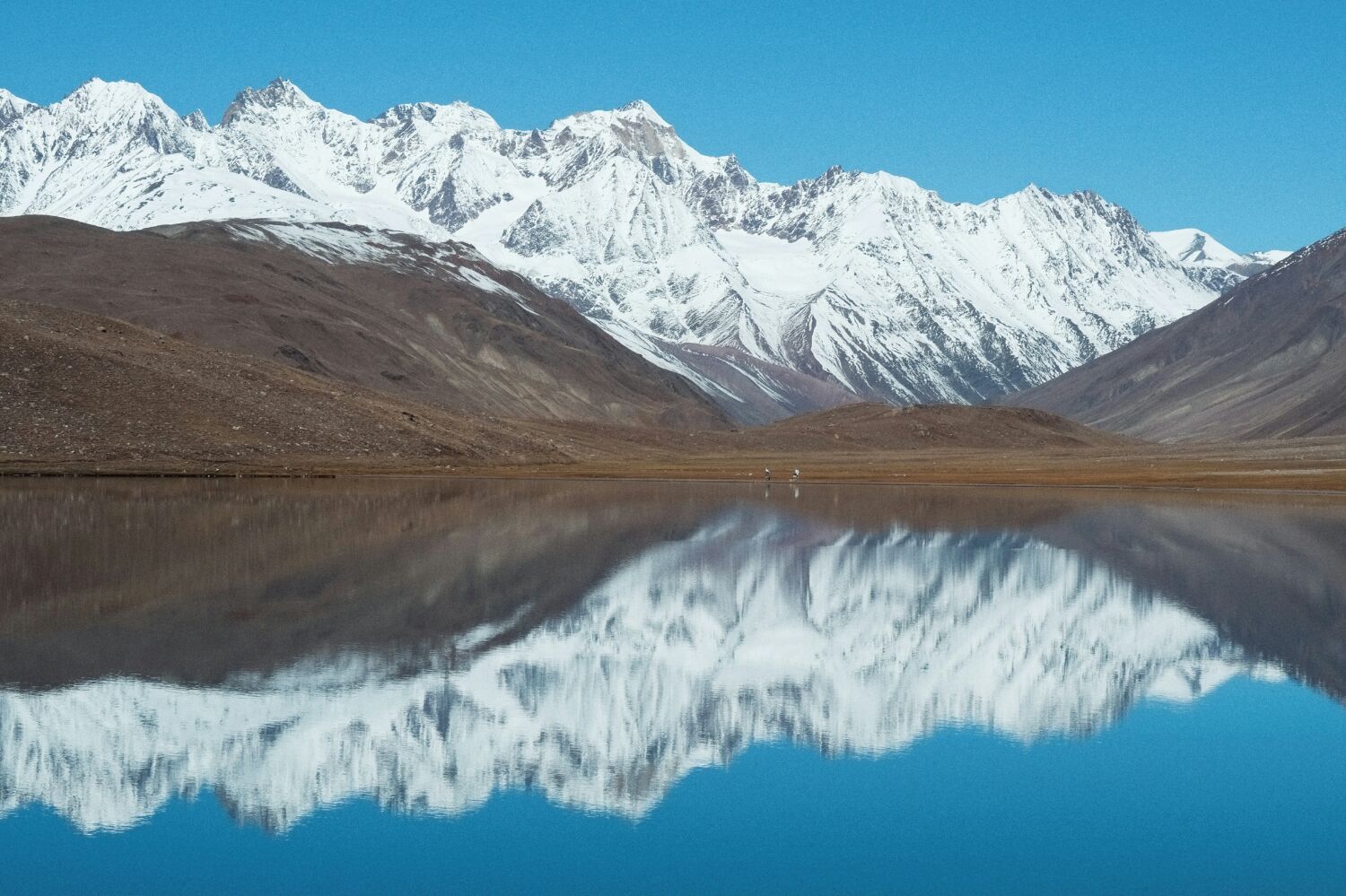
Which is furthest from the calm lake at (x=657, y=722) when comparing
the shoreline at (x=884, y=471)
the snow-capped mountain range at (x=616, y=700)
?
the shoreline at (x=884, y=471)

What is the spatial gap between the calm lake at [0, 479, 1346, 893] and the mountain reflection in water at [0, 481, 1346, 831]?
0.36ft

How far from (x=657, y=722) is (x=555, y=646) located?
21.3 ft

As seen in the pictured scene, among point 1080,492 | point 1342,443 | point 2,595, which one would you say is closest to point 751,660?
point 2,595

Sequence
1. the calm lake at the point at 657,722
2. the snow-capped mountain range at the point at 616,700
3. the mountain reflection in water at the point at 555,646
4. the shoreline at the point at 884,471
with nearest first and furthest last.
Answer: the calm lake at the point at 657,722 → the snow-capped mountain range at the point at 616,700 → the mountain reflection in water at the point at 555,646 → the shoreline at the point at 884,471

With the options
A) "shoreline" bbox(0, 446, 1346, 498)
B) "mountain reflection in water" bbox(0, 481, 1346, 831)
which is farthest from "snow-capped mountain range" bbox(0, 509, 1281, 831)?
"shoreline" bbox(0, 446, 1346, 498)

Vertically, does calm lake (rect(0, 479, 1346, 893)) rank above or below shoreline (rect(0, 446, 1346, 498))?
below

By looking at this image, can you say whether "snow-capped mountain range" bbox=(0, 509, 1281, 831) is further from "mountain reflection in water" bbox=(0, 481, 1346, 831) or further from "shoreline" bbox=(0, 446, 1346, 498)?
"shoreline" bbox=(0, 446, 1346, 498)

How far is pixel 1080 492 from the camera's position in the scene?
98.9m

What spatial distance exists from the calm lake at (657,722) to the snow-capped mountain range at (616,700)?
9 centimetres

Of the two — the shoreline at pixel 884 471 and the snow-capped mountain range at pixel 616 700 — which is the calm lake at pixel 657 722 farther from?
the shoreline at pixel 884 471

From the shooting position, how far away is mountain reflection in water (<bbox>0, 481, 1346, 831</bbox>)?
20.5 metres

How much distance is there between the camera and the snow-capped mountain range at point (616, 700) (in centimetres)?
1969

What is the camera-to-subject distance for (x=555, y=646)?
29391 mm

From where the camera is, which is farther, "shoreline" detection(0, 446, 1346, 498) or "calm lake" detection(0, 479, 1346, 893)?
"shoreline" detection(0, 446, 1346, 498)
